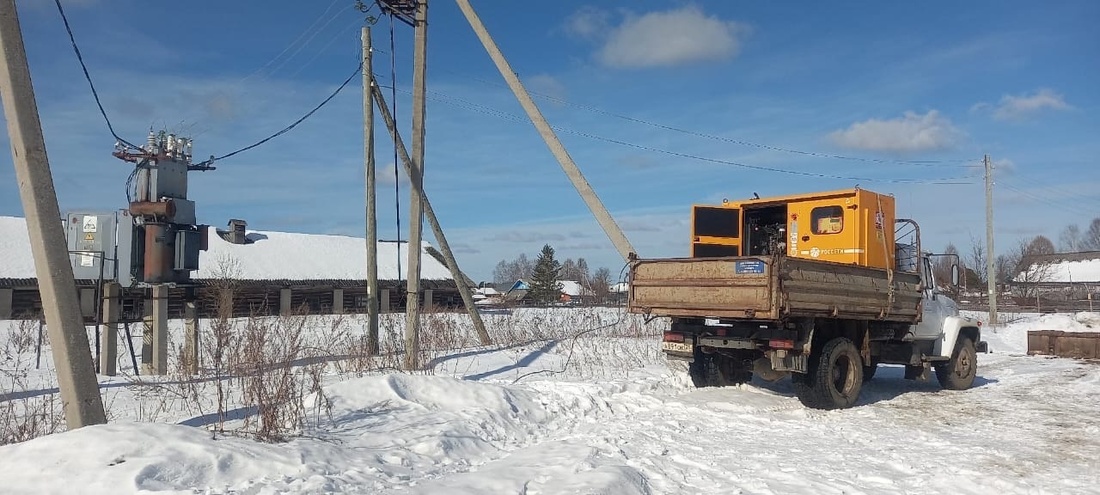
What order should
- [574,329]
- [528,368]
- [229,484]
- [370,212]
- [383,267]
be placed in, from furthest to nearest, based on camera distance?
[383,267], [574,329], [370,212], [528,368], [229,484]

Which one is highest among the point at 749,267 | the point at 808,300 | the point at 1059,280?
the point at 1059,280

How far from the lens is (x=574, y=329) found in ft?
69.1

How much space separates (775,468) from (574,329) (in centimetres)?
1400

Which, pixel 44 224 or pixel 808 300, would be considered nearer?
pixel 44 224

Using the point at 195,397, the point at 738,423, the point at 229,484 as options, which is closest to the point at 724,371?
the point at 738,423

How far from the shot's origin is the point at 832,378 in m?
10.7

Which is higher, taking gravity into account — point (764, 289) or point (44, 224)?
point (44, 224)

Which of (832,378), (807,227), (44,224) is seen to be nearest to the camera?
(44,224)

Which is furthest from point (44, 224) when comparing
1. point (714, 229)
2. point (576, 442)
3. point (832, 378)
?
point (714, 229)

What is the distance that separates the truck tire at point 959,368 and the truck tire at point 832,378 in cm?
301

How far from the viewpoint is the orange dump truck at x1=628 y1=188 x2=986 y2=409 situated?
1000 cm

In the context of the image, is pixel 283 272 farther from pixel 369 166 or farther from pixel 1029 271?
pixel 1029 271

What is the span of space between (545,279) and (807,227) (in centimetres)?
5601

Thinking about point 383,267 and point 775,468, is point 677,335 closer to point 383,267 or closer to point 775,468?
point 775,468
